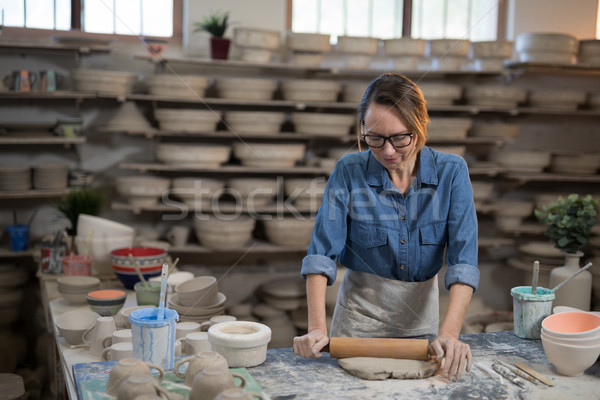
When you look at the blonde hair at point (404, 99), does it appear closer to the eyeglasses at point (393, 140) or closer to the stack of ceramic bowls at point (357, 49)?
the eyeglasses at point (393, 140)

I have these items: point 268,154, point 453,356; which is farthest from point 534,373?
point 268,154

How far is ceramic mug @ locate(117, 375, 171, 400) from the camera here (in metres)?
1.38

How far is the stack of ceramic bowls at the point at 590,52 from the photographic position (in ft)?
16.2

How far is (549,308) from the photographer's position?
2082 mm

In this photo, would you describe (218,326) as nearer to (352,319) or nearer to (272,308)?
(352,319)

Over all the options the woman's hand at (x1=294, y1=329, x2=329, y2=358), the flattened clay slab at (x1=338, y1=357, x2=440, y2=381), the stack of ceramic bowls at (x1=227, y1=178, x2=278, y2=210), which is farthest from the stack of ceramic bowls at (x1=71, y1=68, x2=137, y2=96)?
the flattened clay slab at (x1=338, y1=357, x2=440, y2=381)

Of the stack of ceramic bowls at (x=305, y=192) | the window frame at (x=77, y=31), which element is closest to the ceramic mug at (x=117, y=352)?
the stack of ceramic bowls at (x=305, y=192)

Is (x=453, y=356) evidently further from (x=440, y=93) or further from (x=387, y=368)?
(x=440, y=93)

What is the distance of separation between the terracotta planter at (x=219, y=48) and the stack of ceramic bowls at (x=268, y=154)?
0.64 metres

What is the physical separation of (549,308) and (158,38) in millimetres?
3400

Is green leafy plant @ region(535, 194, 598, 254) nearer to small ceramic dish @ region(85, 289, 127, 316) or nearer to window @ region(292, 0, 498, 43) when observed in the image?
small ceramic dish @ region(85, 289, 127, 316)

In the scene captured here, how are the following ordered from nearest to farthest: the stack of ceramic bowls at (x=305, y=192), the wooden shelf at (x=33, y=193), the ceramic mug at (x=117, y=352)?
the ceramic mug at (x=117, y=352), the wooden shelf at (x=33, y=193), the stack of ceramic bowls at (x=305, y=192)

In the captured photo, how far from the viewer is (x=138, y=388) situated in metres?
1.38

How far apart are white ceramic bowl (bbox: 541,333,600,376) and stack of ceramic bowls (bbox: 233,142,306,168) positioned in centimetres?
295
